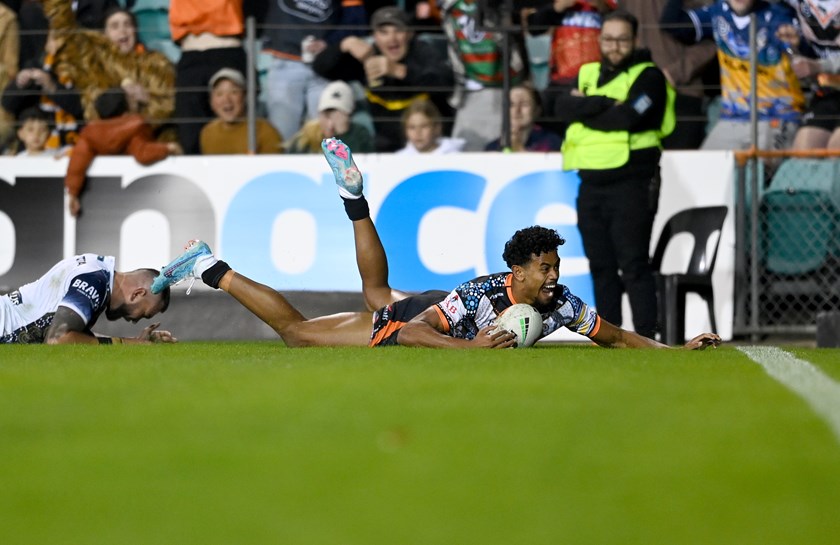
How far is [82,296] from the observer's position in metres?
9.88

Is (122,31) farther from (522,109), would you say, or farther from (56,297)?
(56,297)

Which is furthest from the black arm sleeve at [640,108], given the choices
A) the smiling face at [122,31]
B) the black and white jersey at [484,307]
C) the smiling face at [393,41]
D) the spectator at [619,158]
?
the smiling face at [122,31]

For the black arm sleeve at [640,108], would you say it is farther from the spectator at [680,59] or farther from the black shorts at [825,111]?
the black shorts at [825,111]

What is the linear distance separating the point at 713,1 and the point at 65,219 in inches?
260

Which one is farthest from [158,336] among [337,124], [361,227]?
[337,124]

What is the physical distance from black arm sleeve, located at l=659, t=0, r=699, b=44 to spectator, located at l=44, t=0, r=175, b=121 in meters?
4.76

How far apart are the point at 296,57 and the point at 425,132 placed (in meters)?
1.52

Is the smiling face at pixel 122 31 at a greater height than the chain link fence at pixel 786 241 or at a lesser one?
greater

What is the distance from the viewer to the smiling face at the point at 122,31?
13.6m

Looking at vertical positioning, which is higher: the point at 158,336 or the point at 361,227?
the point at 361,227

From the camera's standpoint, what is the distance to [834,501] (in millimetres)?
3889

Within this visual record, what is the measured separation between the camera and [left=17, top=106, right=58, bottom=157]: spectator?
1372 cm

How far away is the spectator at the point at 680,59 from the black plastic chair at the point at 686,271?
0.74 meters

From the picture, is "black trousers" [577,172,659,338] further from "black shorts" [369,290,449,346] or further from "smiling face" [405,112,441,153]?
"black shorts" [369,290,449,346]
